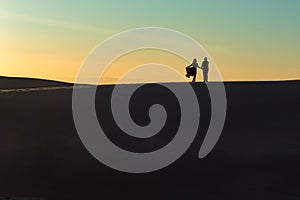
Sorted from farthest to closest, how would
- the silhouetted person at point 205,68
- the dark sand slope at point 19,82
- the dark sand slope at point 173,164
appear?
1. the dark sand slope at point 19,82
2. the silhouetted person at point 205,68
3. the dark sand slope at point 173,164

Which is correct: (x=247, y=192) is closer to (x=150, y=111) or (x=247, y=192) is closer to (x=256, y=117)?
(x=256, y=117)

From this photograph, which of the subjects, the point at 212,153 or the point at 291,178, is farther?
the point at 212,153

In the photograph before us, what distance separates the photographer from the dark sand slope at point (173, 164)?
44.5ft

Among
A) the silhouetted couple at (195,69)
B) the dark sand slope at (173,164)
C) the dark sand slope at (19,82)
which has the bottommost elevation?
the dark sand slope at (173,164)

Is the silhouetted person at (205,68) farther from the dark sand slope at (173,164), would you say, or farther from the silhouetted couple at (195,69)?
the dark sand slope at (173,164)

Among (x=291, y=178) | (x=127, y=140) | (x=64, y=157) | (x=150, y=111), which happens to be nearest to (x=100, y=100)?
(x=150, y=111)

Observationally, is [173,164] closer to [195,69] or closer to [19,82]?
[195,69]

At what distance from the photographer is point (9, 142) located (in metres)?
18.0

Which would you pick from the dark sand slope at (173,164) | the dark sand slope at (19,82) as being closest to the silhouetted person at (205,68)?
the dark sand slope at (173,164)

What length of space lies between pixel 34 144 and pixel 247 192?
7.05 m

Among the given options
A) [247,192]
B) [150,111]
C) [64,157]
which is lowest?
[247,192]

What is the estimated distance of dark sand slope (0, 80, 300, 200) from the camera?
44.5 ft

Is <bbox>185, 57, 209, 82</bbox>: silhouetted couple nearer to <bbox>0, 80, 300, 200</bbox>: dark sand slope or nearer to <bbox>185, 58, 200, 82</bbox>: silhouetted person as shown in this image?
<bbox>185, 58, 200, 82</bbox>: silhouetted person

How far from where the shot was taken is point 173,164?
51.0 ft
